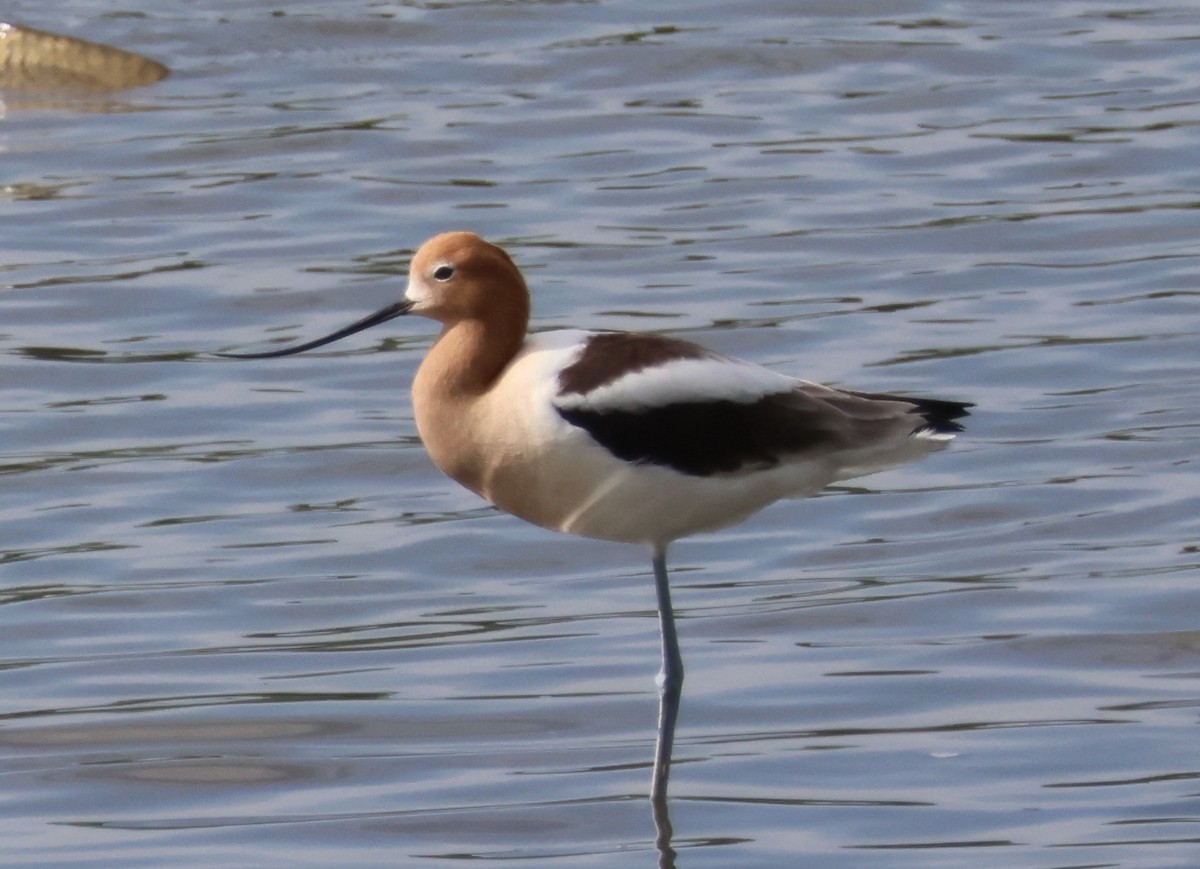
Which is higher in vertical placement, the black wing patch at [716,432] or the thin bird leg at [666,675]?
the black wing patch at [716,432]

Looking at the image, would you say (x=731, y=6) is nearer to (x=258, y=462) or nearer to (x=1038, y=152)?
(x=1038, y=152)

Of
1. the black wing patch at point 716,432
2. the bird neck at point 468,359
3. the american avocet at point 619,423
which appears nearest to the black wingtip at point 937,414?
the american avocet at point 619,423

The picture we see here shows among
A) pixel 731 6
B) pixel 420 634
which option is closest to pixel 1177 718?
pixel 420 634

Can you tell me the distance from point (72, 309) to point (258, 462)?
2.28m

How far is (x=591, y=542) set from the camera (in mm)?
8984

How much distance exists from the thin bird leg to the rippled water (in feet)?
0.28

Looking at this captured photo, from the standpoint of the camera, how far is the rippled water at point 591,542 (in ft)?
22.1

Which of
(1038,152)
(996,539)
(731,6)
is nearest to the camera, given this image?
(996,539)

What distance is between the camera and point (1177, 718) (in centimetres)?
702

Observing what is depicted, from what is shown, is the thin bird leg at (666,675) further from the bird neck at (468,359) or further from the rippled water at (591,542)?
the bird neck at (468,359)

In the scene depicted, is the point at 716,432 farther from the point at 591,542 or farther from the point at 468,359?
the point at 591,542

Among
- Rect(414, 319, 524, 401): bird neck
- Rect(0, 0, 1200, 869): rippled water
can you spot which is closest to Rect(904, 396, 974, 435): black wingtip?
Rect(0, 0, 1200, 869): rippled water

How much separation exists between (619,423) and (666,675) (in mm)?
821

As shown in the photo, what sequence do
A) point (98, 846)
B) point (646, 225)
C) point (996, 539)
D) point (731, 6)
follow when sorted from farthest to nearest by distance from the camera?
1. point (731, 6)
2. point (646, 225)
3. point (996, 539)
4. point (98, 846)
